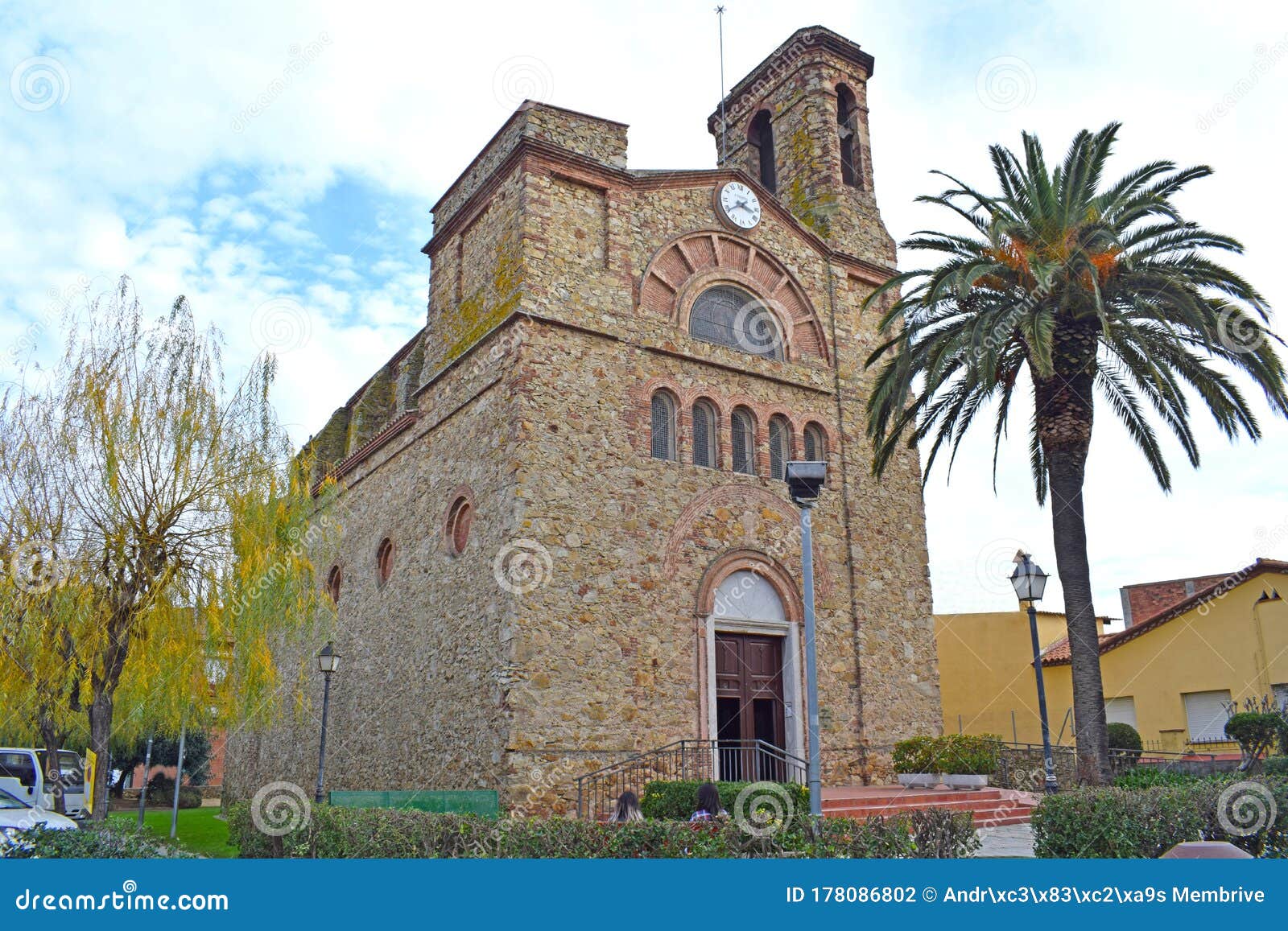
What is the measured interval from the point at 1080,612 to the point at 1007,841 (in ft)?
11.4

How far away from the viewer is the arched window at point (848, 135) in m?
22.1

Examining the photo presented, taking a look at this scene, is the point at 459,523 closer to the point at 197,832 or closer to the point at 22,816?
the point at 22,816

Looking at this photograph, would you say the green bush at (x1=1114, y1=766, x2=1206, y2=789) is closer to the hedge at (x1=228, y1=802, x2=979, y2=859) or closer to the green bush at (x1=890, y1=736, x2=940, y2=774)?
the green bush at (x1=890, y1=736, x2=940, y2=774)

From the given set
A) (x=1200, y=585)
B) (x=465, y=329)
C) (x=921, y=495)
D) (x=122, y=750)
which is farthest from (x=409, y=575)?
(x=122, y=750)

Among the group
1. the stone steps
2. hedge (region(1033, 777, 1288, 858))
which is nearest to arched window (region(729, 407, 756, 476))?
the stone steps

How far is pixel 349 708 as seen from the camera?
1923 centimetres

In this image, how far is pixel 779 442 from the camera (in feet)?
60.0

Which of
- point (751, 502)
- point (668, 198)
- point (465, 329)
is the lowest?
point (751, 502)

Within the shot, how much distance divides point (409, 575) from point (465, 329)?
4703 millimetres

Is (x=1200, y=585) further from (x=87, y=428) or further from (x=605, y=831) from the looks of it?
(x=87, y=428)

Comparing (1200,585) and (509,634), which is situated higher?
(1200,585)

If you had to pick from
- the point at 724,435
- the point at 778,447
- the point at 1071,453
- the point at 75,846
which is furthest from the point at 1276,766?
the point at 75,846

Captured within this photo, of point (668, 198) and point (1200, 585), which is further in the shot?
point (1200, 585)

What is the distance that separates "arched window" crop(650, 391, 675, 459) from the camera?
1666 centimetres
